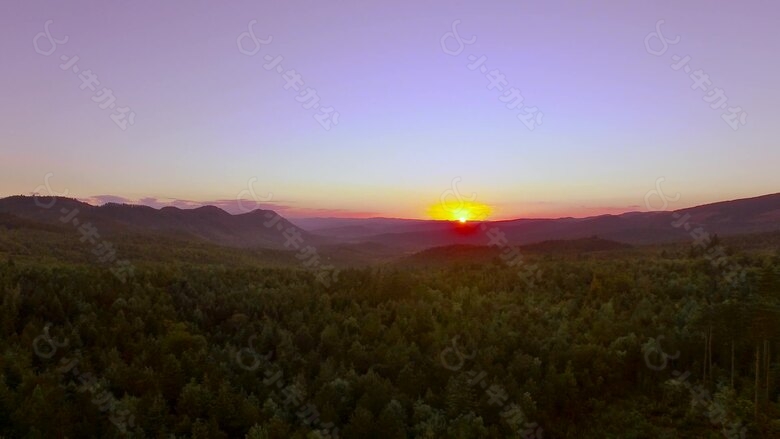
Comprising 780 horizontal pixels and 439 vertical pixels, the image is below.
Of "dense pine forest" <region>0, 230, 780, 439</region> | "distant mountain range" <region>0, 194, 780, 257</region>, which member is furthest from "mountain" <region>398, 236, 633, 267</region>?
"dense pine forest" <region>0, 230, 780, 439</region>

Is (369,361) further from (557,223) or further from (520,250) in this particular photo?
(557,223)

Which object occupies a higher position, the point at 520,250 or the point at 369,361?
the point at 369,361

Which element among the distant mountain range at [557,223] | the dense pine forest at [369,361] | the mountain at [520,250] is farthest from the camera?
the distant mountain range at [557,223]

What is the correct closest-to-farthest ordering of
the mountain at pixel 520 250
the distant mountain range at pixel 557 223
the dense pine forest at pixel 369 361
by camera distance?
the dense pine forest at pixel 369 361
the mountain at pixel 520 250
the distant mountain range at pixel 557 223

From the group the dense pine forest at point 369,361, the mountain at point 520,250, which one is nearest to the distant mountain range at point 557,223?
the mountain at point 520,250

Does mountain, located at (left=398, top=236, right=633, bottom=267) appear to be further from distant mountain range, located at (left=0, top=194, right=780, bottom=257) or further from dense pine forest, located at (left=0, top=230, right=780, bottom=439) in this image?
dense pine forest, located at (left=0, top=230, right=780, bottom=439)

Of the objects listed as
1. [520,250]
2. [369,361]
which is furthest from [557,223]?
[369,361]

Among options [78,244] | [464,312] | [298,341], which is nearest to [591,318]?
[464,312]

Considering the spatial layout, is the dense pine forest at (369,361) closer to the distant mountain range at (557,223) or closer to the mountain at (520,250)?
the mountain at (520,250)
